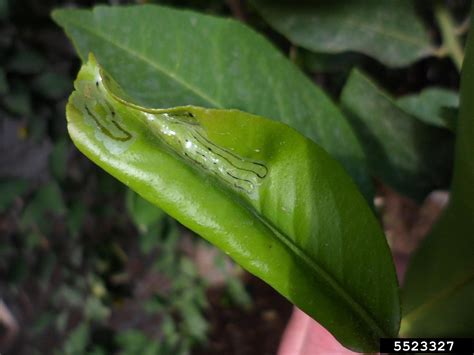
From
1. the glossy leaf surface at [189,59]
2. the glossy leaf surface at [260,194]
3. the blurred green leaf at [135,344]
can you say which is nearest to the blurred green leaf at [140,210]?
the glossy leaf surface at [189,59]

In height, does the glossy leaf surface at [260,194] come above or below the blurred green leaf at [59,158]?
above

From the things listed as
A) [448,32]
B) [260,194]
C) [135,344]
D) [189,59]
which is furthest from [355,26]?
[135,344]

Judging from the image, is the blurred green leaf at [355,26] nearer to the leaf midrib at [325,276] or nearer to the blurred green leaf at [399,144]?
the blurred green leaf at [399,144]

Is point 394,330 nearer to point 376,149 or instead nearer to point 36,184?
point 376,149

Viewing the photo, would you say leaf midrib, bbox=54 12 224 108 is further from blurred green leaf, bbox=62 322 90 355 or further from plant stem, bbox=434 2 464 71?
blurred green leaf, bbox=62 322 90 355

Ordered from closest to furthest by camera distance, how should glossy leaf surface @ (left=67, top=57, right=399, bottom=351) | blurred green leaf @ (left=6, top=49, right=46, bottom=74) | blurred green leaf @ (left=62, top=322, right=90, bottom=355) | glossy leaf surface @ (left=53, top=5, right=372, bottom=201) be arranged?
1. glossy leaf surface @ (left=67, top=57, right=399, bottom=351)
2. glossy leaf surface @ (left=53, top=5, right=372, bottom=201)
3. blurred green leaf @ (left=6, top=49, right=46, bottom=74)
4. blurred green leaf @ (left=62, top=322, right=90, bottom=355)

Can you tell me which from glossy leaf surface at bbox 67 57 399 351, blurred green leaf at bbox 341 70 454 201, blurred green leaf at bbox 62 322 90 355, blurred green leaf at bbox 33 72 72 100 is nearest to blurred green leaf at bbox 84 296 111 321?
blurred green leaf at bbox 62 322 90 355
